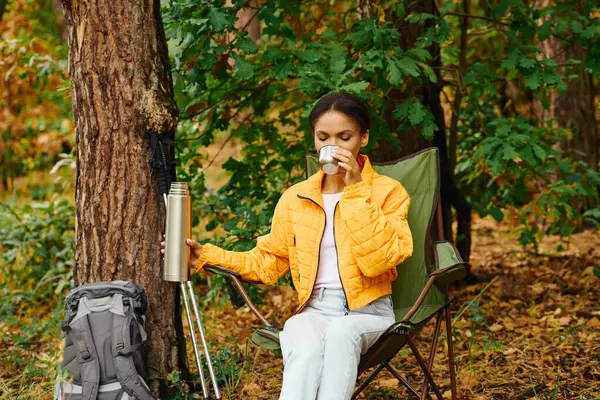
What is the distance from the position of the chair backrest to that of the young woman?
8.9 inches

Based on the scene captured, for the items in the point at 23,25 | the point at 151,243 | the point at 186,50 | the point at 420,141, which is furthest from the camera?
the point at 23,25

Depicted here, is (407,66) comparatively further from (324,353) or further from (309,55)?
(324,353)

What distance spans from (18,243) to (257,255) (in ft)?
8.36

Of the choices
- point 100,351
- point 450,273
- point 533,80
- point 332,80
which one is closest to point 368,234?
point 450,273

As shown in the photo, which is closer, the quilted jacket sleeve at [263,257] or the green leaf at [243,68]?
the quilted jacket sleeve at [263,257]

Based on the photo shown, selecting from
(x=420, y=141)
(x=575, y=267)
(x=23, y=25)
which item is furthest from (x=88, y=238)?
(x=23, y=25)

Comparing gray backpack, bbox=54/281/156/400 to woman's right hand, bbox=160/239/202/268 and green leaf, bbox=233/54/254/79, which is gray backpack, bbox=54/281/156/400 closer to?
woman's right hand, bbox=160/239/202/268

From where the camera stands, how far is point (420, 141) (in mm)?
3969

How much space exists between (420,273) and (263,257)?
615 millimetres

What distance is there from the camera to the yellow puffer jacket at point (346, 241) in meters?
2.29

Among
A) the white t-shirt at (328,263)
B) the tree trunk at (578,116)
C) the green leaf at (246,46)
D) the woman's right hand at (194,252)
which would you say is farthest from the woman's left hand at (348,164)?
the tree trunk at (578,116)

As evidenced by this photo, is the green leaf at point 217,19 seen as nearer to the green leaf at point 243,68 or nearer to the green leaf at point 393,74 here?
the green leaf at point 243,68

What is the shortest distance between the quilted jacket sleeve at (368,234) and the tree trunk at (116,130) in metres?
0.78

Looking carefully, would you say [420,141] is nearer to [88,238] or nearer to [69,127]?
[88,238]
